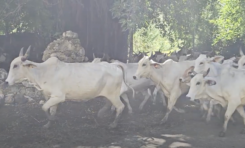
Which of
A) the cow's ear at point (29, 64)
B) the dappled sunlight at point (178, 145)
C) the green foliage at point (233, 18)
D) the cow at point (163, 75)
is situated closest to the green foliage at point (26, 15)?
the cow's ear at point (29, 64)

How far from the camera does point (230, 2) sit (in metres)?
11.1

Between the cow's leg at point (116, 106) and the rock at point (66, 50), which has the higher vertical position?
the rock at point (66, 50)

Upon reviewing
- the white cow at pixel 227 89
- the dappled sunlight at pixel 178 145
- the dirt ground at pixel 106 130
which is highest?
the white cow at pixel 227 89

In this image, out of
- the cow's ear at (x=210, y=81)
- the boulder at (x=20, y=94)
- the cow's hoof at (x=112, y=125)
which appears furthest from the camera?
the boulder at (x=20, y=94)

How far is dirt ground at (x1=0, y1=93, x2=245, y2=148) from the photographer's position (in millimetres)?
6965

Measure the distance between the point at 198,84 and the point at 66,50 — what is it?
4597mm

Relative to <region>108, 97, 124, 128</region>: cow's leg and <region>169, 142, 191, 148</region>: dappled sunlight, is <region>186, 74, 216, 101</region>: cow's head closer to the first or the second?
<region>169, 142, 191, 148</region>: dappled sunlight

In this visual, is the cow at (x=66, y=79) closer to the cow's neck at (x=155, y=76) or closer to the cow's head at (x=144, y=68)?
the cow's head at (x=144, y=68)

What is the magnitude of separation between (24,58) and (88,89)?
136 centimetres

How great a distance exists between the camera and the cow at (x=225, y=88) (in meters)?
7.64

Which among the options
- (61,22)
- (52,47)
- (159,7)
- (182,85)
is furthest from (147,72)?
(61,22)

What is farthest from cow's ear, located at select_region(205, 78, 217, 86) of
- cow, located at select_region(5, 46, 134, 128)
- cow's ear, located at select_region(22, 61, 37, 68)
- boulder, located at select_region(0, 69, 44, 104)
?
boulder, located at select_region(0, 69, 44, 104)

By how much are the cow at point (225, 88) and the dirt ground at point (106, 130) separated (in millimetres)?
539

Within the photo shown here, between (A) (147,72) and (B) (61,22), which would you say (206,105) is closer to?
(A) (147,72)
